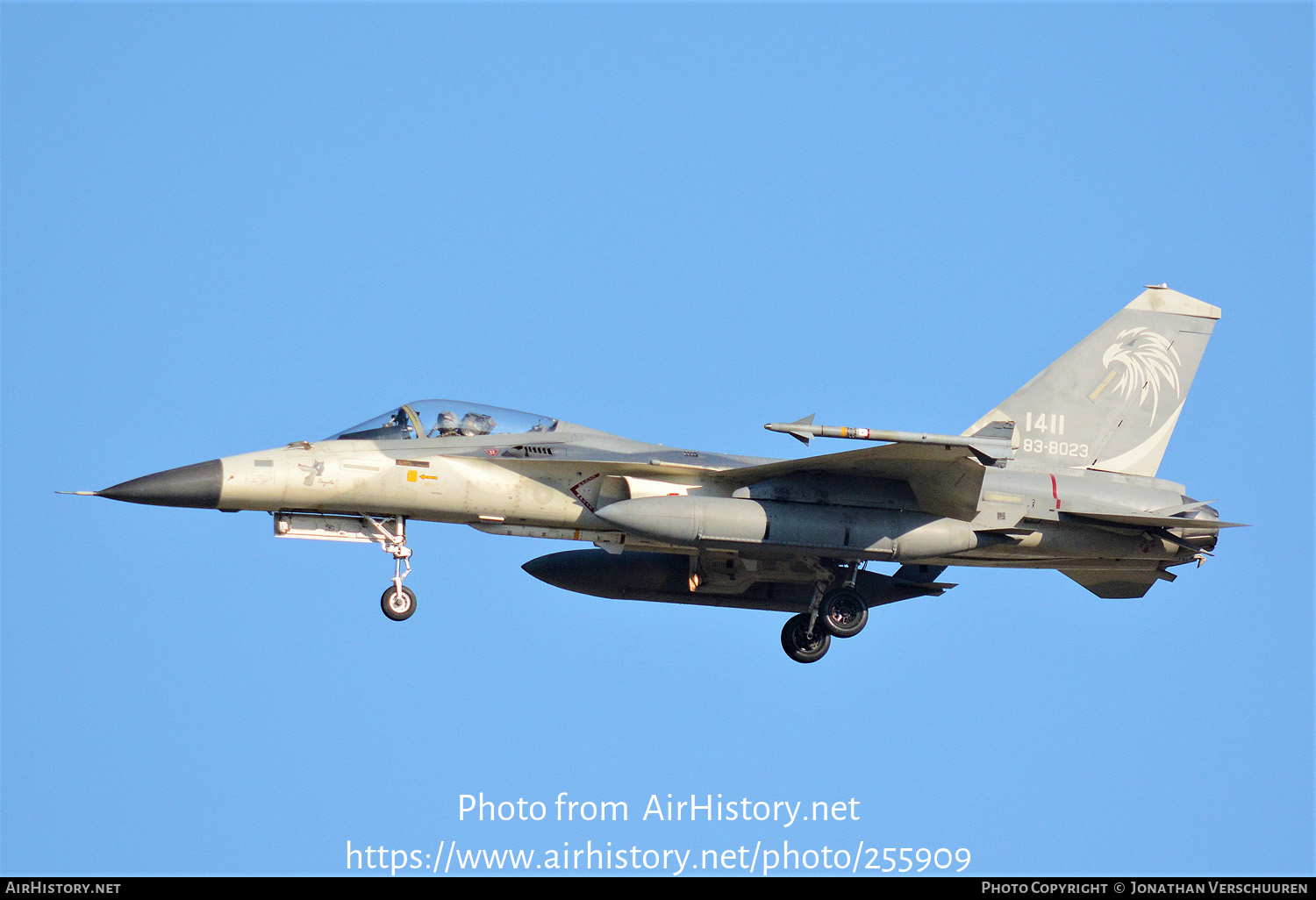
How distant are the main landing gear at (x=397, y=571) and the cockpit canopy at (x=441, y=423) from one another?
0.93 m

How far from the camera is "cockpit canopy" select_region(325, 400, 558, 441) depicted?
56.5ft

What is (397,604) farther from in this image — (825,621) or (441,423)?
(825,621)

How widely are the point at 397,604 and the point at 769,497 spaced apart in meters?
4.14

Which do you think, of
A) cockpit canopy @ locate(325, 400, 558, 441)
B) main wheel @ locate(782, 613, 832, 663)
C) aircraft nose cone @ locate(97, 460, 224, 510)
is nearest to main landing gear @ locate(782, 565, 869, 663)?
main wheel @ locate(782, 613, 832, 663)

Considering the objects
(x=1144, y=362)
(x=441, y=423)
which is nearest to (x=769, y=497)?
(x=441, y=423)

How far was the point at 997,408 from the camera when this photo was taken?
760 inches

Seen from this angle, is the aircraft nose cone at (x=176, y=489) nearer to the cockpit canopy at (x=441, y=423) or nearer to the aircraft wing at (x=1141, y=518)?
the cockpit canopy at (x=441, y=423)

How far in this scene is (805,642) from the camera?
753 inches

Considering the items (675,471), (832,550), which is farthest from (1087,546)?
(675,471)

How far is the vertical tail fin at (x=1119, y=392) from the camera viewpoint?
1920 centimetres

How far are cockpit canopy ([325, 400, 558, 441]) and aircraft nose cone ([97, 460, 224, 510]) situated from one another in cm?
141

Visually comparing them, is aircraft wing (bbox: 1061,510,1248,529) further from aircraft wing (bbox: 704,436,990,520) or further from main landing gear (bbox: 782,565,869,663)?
main landing gear (bbox: 782,565,869,663)
